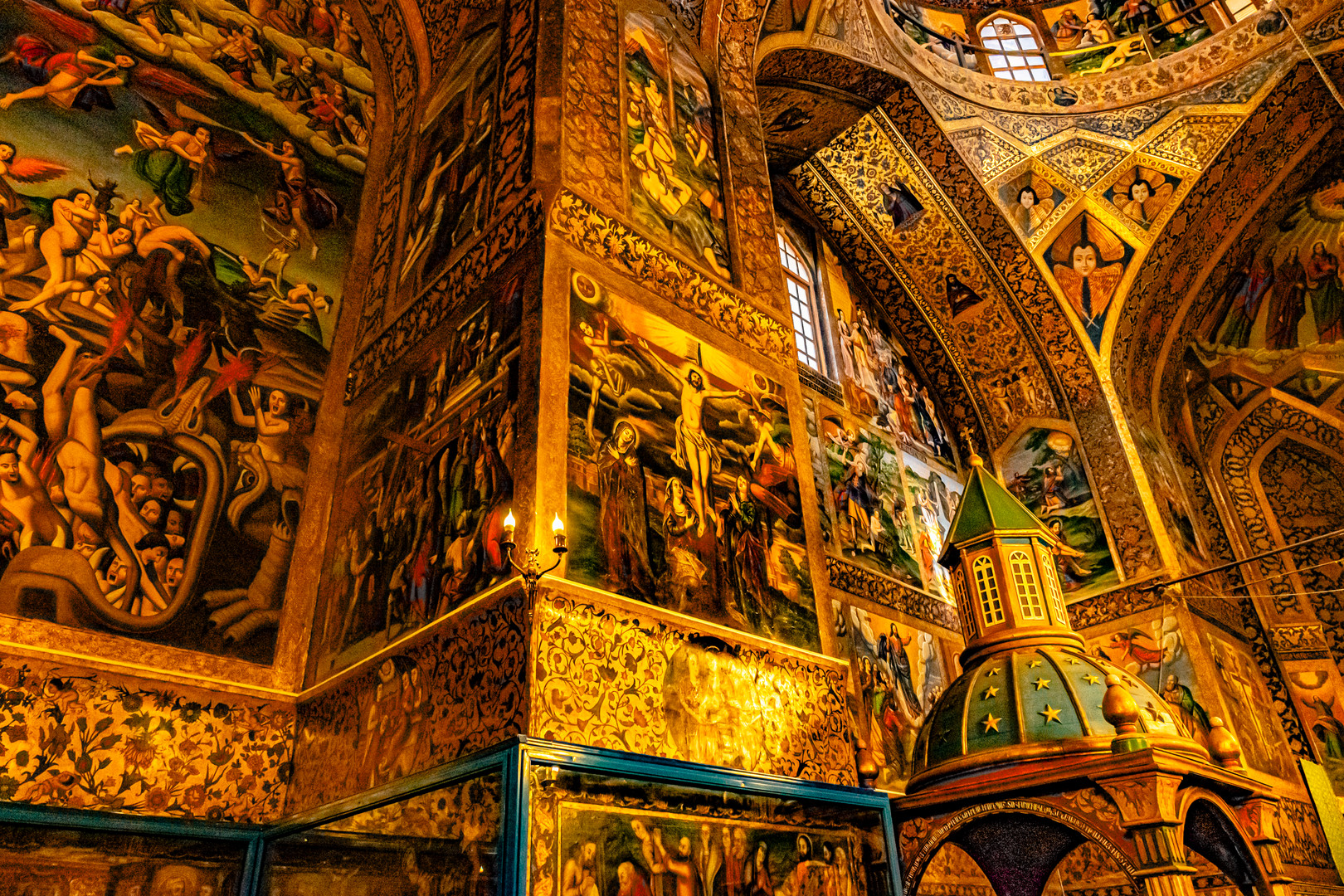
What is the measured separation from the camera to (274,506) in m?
6.18

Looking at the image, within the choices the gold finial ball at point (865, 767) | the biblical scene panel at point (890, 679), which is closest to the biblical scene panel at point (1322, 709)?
the biblical scene panel at point (890, 679)

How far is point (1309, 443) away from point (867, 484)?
8.36 meters

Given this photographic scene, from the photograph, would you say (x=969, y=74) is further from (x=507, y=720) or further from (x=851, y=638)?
→ (x=507, y=720)

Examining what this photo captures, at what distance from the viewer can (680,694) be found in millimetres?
4719

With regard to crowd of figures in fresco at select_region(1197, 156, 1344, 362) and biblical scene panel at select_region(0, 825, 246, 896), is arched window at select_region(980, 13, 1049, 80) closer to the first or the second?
crowd of figures in fresco at select_region(1197, 156, 1344, 362)

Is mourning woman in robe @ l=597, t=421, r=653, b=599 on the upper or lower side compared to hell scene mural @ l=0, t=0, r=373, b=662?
lower

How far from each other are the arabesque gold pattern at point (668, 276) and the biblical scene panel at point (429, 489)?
0.49m

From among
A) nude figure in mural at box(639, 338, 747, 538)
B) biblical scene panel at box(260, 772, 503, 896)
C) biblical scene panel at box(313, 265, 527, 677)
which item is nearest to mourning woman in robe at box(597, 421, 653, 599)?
nude figure in mural at box(639, 338, 747, 538)

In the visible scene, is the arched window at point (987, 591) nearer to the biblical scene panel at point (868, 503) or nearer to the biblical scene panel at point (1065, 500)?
the biblical scene panel at point (868, 503)

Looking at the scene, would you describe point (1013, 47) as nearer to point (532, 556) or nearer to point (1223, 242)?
point (1223, 242)

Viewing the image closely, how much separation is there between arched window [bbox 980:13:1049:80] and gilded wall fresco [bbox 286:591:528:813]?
12238mm

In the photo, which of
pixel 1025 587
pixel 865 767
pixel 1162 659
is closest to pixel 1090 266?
pixel 1162 659

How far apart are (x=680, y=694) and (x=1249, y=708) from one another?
30.4 ft

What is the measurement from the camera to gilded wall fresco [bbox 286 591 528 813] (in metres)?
4.28
